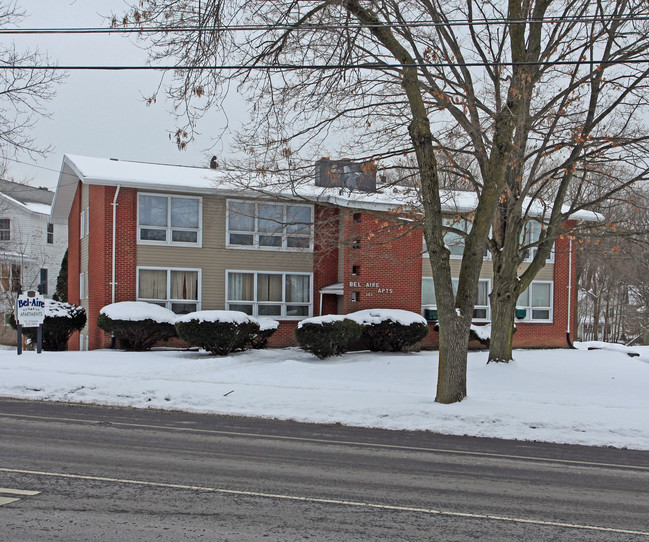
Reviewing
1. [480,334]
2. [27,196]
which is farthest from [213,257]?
[27,196]

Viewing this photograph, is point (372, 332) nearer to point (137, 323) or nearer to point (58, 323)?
point (137, 323)

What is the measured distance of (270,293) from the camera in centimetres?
2453

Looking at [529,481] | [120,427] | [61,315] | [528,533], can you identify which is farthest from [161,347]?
[528,533]

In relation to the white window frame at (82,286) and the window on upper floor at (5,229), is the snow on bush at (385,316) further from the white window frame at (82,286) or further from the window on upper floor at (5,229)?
the window on upper floor at (5,229)

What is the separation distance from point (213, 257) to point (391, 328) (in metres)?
6.94

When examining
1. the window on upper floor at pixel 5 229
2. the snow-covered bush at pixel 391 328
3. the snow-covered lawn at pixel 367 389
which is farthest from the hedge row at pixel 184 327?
the window on upper floor at pixel 5 229

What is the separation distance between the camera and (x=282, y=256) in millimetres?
24562

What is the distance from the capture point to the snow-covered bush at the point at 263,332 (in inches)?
865

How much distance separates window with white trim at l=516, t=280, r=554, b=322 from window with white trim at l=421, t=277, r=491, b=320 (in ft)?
5.09

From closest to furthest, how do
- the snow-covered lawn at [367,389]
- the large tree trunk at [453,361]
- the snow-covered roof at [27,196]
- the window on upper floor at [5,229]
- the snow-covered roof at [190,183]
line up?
the snow-covered lawn at [367,389] < the large tree trunk at [453,361] < the snow-covered roof at [190,183] < the snow-covered roof at [27,196] < the window on upper floor at [5,229]

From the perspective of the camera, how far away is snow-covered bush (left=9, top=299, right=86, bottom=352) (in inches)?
884

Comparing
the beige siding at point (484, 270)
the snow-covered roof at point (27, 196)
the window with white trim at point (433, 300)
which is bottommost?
the window with white trim at point (433, 300)

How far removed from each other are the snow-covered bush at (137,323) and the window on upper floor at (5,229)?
71.9ft

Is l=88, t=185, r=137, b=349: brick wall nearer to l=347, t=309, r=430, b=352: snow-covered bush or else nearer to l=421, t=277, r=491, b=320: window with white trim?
l=347, t=309, r=430, b=352: snow-covered bush
